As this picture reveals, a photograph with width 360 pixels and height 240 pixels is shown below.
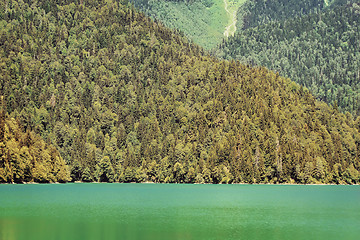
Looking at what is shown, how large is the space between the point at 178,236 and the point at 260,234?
1330 cm

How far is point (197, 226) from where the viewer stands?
92000 mm

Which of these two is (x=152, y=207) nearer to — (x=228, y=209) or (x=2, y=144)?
(x=228, y=209)

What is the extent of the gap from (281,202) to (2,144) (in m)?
94.9

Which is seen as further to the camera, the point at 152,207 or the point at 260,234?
the point at 152,207

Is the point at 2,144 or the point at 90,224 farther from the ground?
the point at 2,144

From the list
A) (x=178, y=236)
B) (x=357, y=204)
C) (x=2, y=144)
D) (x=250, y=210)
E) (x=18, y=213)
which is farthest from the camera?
(x=2, y=144)

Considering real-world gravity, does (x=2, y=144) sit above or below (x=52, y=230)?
above

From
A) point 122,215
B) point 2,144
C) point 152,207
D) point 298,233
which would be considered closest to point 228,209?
point 152,207

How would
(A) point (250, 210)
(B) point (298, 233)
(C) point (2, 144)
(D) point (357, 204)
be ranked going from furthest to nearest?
1. (C) point (2, 144)
2. (D) point (357, 204)
3. (A) point (250, 210)
4. (B) point (298, 233)

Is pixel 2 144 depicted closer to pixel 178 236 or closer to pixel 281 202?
pixel 281 202

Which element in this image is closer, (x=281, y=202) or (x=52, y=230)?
(x=52, y=230)

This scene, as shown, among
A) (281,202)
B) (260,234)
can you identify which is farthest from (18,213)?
(281,202)

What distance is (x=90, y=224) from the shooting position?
299ft

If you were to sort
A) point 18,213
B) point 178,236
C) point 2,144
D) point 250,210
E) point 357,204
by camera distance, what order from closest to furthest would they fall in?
point 178,236 < point 18,213 < point 250,210 < point 357,204 < point 2,144
